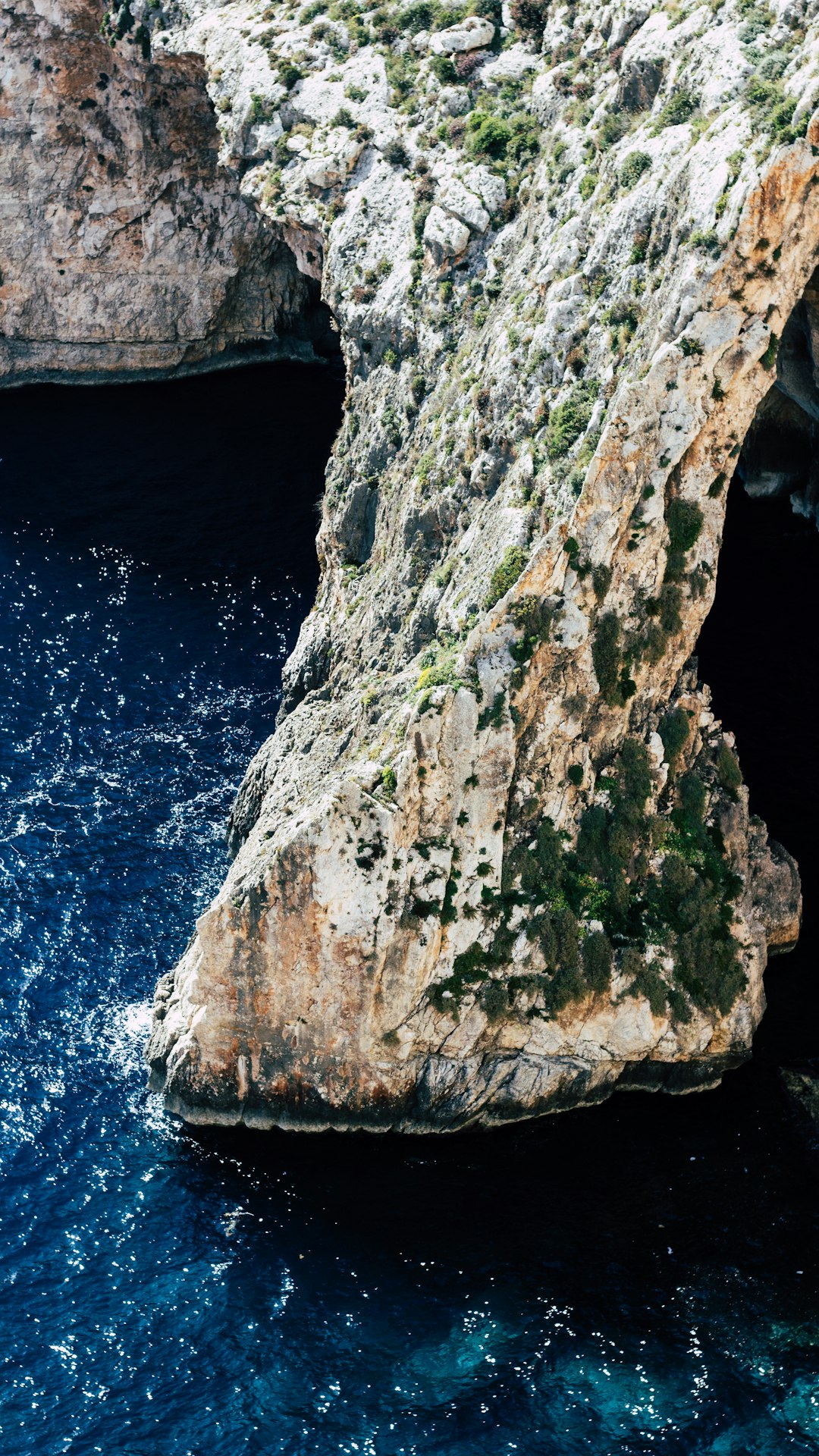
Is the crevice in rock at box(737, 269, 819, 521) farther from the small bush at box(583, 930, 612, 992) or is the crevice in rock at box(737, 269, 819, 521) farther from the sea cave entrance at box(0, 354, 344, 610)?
the small bush at box(583, 930, 612, 992)

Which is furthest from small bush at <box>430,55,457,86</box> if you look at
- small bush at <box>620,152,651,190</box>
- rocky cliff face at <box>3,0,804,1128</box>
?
small bush at <box>620,152,651,190</box>

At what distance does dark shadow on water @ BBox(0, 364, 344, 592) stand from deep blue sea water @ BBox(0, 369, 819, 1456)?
15366 mm

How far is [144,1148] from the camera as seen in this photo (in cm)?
4884

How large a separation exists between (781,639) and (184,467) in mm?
33928

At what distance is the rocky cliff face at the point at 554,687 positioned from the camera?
1772 inches

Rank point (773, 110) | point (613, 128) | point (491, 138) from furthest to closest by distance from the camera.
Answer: point (491, 138), point (613, 128), point (773, 110)

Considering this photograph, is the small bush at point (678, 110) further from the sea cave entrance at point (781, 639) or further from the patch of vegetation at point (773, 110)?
the sea cave entrance at point (781, 639)

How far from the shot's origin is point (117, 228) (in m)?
92.4

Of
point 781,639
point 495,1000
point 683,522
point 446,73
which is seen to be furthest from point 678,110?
point 781,639

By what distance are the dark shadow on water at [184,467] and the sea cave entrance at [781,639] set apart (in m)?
19.7

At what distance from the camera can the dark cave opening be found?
54.0m

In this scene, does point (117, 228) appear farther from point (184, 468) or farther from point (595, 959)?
point (595, 959)

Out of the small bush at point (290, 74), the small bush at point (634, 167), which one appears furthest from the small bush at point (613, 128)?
the small bush at point (290, 74)

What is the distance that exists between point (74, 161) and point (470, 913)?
196ft
